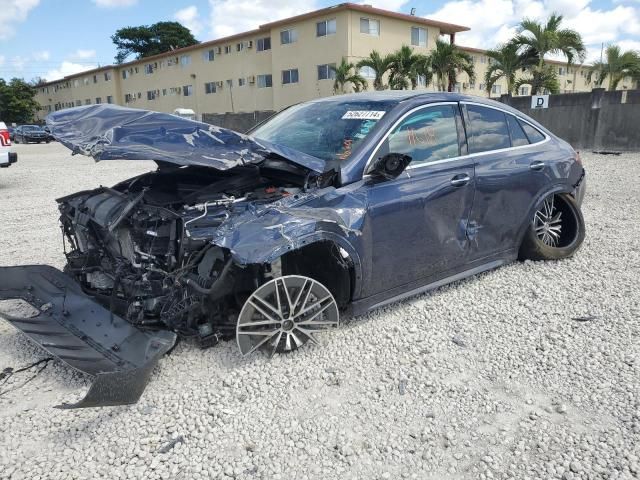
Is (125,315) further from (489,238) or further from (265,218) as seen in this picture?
(489,238)

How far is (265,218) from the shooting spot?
324 centimetres

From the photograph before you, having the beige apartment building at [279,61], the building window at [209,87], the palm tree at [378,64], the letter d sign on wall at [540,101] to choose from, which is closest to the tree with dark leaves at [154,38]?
the beige apartment building at [279,61]

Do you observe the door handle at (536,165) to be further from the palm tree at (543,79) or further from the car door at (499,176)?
the palm tree at (543,79)

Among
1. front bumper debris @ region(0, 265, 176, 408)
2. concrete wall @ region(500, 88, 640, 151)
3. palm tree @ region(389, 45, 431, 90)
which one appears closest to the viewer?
front bumper debris @ region(0, 265, 176, 408)

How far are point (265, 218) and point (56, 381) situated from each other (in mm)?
1683

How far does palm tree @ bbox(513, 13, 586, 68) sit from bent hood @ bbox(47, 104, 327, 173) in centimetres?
2208

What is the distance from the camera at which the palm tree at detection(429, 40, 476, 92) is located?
25875mm

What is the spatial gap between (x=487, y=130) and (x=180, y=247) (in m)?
2.85

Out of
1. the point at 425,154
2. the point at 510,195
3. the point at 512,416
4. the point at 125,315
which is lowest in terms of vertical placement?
the point at 512,416

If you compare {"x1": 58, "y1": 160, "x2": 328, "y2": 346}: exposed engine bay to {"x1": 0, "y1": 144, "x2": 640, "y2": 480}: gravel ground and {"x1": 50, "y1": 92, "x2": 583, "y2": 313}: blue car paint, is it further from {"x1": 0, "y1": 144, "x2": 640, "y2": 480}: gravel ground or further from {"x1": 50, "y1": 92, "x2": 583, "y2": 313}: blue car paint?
{"x1": 0, "y1": 144, "x2": 640, "y2": 480}: gravel ground

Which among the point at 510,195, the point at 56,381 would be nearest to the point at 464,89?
the point at 510,195

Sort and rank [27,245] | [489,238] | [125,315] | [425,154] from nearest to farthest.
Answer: [125,315] < [425,154] < [489,238] < [27,245]

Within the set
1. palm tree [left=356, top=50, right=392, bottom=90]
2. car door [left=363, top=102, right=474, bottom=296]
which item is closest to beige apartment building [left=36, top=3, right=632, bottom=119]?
palm tree [left=356, top=50, right=392, bottom=90]

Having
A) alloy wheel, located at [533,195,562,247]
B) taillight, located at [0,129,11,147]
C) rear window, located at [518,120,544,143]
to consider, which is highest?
rear window, located at [518,120,544,143]
